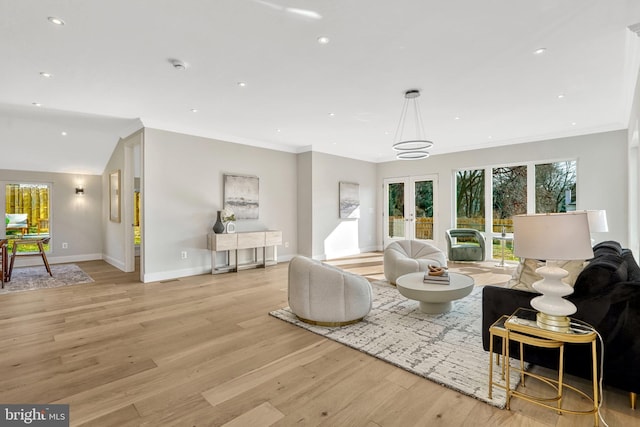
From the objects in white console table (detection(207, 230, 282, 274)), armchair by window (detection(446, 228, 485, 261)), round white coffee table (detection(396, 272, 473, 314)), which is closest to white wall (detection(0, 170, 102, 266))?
white console table (detection(207, 230, 282, 274))

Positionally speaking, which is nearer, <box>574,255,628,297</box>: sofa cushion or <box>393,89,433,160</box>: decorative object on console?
<box>574,255,628,297</box>: sofa cushion

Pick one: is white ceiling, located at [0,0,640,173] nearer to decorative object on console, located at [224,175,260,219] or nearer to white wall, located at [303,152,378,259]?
decorative object on console, located at [224,175,260,219]

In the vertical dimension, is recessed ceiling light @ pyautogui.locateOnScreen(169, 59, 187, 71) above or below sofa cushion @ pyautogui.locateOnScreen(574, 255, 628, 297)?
above

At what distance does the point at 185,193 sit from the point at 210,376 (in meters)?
4.07

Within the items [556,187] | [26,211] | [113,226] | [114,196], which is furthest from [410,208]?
[26,211]

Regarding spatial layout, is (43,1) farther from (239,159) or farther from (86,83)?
(239,159)

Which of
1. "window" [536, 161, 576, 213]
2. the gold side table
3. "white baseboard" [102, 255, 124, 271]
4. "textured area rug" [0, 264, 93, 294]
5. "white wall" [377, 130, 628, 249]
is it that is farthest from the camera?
"white baseboard" [102, 255, 124, 271]

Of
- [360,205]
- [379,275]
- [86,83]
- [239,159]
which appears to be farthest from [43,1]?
[360,205]

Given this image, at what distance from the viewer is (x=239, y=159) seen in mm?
6527

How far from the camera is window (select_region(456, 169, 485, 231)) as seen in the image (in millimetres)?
7375

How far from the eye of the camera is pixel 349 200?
830 centimetres

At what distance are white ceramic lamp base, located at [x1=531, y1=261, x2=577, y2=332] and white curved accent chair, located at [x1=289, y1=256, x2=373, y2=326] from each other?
1638 millimetres

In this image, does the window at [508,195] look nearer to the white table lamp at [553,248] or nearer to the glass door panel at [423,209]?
the glass door panel at [423,209]

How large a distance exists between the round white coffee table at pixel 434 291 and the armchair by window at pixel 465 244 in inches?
136
